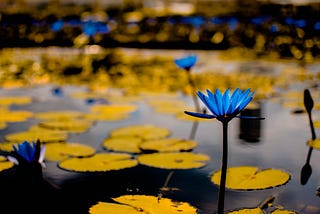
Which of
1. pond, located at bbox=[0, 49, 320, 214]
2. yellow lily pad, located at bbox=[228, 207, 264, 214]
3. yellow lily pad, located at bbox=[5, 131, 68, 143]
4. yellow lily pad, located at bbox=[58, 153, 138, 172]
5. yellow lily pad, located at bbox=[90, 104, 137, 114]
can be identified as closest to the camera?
yellow lily pad, located at bbox=[228, 207, 264, 214]

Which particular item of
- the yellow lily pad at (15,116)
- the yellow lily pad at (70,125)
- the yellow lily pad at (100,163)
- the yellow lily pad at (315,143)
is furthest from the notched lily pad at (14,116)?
the yellow lily pad at (315,143)

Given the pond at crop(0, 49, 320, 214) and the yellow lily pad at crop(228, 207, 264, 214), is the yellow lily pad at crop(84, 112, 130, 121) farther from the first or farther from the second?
the yellow lily pad at crop(228, 207, 264, 214)

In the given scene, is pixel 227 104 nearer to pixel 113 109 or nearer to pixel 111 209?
pixel 111 209

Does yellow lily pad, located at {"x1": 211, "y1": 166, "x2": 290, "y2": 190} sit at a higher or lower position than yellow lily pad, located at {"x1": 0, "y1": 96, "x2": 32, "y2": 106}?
lower

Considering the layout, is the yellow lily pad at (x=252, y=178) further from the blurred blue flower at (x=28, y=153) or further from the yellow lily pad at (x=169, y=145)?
the blurred blue flower at (x=28, y=153)

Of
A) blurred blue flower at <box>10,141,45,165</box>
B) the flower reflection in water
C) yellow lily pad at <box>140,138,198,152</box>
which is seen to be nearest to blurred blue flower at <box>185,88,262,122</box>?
the flower reflection in water

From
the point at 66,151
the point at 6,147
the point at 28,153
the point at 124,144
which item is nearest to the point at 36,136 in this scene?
the point at 6,147
